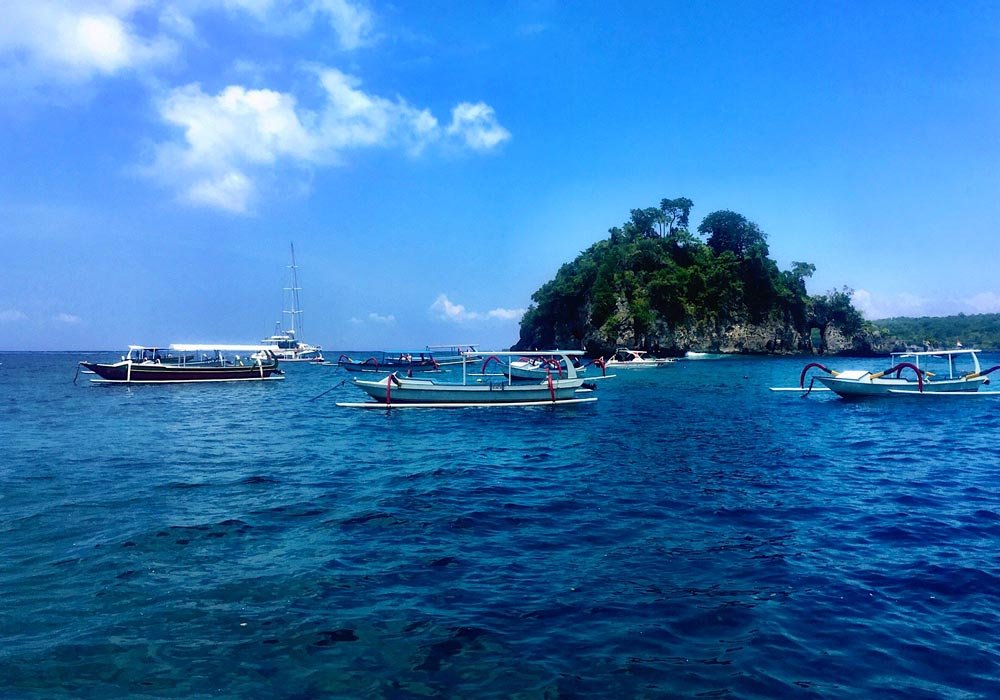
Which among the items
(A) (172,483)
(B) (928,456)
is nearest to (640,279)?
(B) (928,456)

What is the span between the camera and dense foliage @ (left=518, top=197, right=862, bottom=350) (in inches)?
3664

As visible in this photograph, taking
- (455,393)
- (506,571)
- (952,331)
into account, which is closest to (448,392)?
(455,393)

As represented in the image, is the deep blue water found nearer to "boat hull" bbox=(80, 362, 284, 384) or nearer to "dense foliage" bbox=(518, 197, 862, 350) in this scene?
"boat hull" bbox=(80, 362, 284, 384)

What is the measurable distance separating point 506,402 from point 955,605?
79.1ft

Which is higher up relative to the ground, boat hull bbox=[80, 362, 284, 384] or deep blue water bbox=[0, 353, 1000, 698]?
boat hull bbox=[80, 362, 284, 384]

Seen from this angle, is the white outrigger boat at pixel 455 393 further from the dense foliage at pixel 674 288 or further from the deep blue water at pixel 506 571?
the dense foliage at pixel 674 288

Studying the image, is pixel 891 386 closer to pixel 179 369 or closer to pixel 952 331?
pixel 179 369

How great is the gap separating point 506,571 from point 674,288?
296ft

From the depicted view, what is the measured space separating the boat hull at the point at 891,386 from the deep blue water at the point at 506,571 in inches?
493

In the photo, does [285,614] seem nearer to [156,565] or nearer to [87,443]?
[156,565]

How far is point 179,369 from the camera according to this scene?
4762 centimetres

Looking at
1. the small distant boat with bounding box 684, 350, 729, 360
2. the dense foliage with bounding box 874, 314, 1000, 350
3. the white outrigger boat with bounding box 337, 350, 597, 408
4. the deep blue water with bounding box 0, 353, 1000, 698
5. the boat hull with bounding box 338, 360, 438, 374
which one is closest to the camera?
the deep blue water with bounding box 0, 353, 1000, 698

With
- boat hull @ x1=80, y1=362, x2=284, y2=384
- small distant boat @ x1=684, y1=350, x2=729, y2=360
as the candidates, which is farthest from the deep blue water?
small distant boat @ x1=684, y1=350, x2=729, y2=360

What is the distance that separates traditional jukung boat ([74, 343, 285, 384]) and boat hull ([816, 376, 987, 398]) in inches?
1803
